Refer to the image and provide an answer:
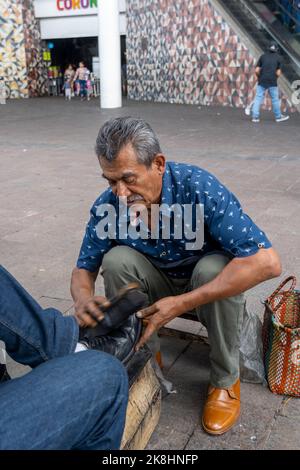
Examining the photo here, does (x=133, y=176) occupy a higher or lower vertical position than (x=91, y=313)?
higher

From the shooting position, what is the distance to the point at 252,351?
212 cm

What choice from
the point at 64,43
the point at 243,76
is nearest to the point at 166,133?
the point at 243,76

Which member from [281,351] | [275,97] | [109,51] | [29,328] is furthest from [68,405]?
[109,51]

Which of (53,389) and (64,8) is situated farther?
(64,8)

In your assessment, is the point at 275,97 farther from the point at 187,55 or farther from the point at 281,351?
the point at 281,351

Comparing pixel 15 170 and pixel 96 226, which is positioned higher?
pixel 96 226

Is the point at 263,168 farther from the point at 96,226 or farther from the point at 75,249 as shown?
the point at 96,226

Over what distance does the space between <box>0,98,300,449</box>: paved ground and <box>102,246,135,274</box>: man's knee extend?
0.59m

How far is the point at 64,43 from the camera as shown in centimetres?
2091

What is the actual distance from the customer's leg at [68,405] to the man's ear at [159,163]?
0.75 meters

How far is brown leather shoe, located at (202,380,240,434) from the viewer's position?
1.88 m

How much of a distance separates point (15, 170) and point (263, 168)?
3104mm

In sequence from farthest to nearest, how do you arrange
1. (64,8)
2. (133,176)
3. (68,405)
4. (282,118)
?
(64,8), (282,118), (133,176), (68,405)

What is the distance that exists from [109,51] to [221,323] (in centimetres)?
1234
